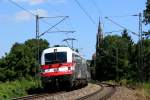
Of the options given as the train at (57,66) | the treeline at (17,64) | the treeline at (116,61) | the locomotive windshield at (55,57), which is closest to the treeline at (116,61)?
the treeline at (116,61)

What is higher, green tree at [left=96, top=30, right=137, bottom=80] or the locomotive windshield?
green tree at [left=96, top=30, right=137, bottom=80]

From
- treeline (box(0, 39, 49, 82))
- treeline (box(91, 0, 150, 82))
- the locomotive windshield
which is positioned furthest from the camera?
treeline (box(0, 39, 49, 82))

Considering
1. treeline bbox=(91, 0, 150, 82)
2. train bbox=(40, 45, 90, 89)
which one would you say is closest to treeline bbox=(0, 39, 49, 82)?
treeline bbox=(91, 0, 150, 82)

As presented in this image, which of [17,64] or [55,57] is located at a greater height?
[17,64]

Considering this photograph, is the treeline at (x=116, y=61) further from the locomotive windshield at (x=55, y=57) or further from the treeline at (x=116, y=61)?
the locomotive windshield at (x=55, y=57)

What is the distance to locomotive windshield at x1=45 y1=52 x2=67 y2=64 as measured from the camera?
129 feet

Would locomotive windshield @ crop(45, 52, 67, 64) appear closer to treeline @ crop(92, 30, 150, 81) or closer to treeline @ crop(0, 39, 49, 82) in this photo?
treeline @ crop(92, 30, 150, 81)

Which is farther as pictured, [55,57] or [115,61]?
[115,61]

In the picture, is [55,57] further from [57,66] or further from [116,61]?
[116,61]

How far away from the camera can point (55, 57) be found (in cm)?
3953

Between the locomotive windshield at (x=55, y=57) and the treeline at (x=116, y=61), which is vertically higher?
the treeline at (x=116, y=61)

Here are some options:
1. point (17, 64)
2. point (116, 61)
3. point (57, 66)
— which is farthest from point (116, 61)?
point (57, 66)

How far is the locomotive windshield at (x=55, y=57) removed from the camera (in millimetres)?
39375

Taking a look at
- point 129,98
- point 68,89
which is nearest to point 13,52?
point 68,89
